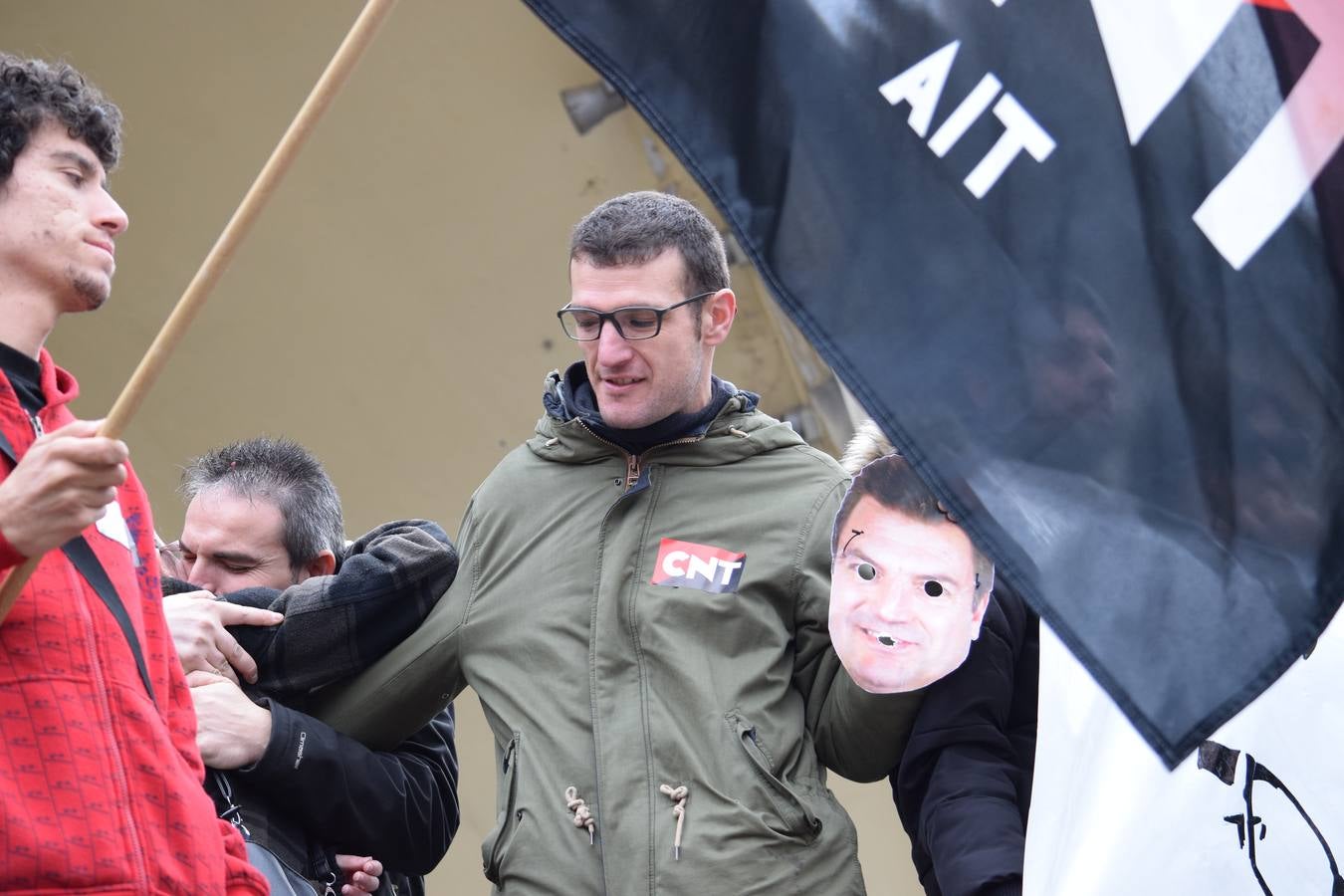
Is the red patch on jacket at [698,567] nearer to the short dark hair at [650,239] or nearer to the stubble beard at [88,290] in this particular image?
the short dark hair at [650,239]

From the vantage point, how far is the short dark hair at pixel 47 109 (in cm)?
179

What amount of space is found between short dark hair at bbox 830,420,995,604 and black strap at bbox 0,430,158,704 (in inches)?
31.3

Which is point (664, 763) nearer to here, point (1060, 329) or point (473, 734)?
point (1060, 329)

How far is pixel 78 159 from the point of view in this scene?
1.81 m

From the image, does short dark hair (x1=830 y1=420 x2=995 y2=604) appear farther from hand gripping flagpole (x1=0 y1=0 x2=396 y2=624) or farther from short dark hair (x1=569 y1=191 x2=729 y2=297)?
hand gripping flagpole (x1=0 y1=0 x2=396 y2=624)

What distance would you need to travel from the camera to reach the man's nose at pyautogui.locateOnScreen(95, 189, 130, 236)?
70.4 inches

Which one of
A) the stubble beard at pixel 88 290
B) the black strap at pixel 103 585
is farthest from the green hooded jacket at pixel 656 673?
the stubble beard at pixel 88 290

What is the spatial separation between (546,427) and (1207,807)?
0.94m

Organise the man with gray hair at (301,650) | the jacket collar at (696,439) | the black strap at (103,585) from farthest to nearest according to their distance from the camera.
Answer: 1. the jacket collar at (696,439)
2. the man with gray hair at (301,650)
3. the black strap at (103,585)

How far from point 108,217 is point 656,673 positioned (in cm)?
80

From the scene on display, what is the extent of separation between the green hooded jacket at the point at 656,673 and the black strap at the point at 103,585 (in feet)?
1.88

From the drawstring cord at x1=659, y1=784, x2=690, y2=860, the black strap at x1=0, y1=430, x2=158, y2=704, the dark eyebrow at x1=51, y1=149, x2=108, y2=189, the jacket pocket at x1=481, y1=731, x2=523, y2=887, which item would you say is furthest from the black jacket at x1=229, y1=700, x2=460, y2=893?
the dark eyebrow at x1=51, y1=149, x2=108, y2=189

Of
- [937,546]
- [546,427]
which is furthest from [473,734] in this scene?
[937,546]

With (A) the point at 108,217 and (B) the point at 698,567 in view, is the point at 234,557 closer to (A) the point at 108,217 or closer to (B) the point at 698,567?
(B) the point at 698,567
